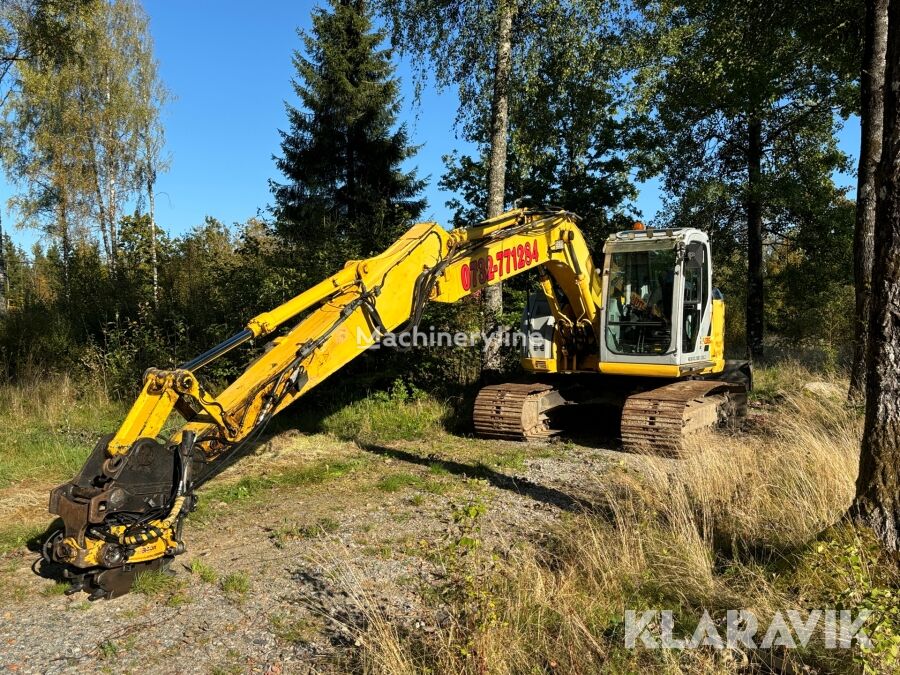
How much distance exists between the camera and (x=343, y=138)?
46.1 feet

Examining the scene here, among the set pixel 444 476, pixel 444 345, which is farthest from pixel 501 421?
pixel 444 345

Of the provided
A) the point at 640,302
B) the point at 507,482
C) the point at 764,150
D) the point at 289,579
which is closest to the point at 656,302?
the point at 640,302

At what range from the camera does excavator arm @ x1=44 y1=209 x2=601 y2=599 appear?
405 centimetres

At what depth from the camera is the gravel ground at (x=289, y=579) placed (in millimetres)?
3426

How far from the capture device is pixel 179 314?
1247 cm

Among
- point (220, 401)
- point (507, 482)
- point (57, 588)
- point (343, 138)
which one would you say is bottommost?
point (57, 588)

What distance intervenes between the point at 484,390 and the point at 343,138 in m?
7.62

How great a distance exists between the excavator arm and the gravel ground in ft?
1.12

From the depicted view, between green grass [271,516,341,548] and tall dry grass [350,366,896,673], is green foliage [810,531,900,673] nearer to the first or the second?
tall dry grass [350,366,896,673]

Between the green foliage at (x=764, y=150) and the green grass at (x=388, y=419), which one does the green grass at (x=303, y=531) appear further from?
the green foliage at (x=764, y=150)

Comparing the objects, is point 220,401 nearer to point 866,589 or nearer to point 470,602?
point 470,602

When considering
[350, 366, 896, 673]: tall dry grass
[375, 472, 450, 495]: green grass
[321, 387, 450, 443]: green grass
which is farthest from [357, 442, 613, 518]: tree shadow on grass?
[321, 387, 450, 443]: green grass

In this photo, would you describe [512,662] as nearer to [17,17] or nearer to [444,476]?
[444,476]

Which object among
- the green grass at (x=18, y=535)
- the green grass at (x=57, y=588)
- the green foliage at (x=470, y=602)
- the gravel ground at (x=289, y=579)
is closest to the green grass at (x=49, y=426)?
the green grass at (x=18, y=535)
